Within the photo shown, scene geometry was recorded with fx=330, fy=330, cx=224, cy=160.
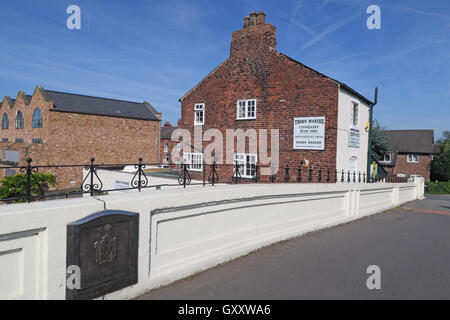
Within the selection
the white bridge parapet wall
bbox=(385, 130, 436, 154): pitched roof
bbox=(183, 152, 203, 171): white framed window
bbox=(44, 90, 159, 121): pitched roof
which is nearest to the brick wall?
bbox=(183, 152, 203, 171): white framed window

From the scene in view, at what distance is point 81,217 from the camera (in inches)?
149

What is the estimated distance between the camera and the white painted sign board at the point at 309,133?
16.5m

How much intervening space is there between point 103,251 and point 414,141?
60540 mm

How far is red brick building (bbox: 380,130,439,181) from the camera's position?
51469 millimetres

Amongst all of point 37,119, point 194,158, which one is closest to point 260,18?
point 194,158

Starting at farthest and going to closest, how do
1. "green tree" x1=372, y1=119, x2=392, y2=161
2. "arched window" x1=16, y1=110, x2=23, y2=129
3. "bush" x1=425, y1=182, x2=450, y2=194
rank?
"bush" x1=425, y1=182, x2=450, y2=194, "arched window" x1=16, y1=110, x2=23, y2=129, "green tree" x1=372, y1=119, x2=392, y2=161

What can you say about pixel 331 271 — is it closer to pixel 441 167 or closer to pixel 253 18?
Result: pixel 253 18

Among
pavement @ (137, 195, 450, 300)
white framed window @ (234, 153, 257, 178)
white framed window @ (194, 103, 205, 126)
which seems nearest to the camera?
pavement @ (137, 195, 450, 300)

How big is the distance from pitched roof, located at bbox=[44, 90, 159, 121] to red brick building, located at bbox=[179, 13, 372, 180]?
1731 cm

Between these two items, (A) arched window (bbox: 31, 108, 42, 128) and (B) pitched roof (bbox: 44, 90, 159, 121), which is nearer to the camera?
(A) arched window (bbox: 31, 108, 42, 128)

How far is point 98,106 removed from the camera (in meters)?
37.0

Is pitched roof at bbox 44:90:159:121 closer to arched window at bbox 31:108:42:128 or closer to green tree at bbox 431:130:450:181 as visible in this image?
arched window at bbox 31:108:42:128

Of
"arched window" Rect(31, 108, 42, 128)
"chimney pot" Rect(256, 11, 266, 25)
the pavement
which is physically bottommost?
the pavement

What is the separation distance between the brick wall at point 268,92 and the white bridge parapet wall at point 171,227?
793 cm
